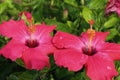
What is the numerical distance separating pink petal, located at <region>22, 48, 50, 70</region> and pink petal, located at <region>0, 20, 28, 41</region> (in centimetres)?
11

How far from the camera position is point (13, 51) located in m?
1.14

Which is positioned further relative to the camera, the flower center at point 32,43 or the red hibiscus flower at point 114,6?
the red hibiscus flower at point 114,6

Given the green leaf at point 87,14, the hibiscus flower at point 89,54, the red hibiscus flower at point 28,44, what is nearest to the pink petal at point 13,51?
the red hibiscus flower at point 28,44

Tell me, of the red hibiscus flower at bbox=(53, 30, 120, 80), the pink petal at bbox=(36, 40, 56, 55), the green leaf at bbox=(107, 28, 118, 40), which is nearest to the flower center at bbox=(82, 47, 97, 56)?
the red hibiscus flower at bbox=(53, 30, 120, 80)

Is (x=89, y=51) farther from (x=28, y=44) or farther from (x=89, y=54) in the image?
(x=28, y=44)

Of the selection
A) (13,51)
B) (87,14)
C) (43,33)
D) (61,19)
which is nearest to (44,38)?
(43,33)

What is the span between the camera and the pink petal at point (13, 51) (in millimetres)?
1129

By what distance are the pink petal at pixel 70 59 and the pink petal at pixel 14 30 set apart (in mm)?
171

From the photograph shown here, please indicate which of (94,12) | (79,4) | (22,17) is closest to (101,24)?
(94,12)

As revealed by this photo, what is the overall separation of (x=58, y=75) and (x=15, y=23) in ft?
0.79

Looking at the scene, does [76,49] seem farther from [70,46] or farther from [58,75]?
[58,75]

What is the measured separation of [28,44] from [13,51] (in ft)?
0.38

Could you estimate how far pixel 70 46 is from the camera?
1.18 m

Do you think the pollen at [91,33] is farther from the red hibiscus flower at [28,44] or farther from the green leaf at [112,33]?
the green leaf at [112,33]
